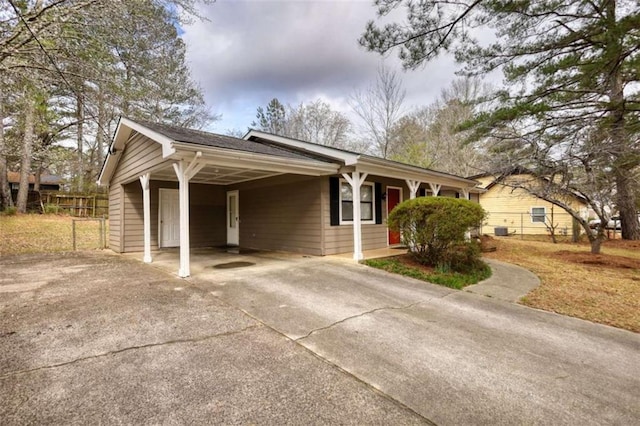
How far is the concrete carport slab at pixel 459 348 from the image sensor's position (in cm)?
212

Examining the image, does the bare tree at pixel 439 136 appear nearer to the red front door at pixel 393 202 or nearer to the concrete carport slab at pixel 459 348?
the red front door at pixel 393 202

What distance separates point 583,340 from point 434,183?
23.6ft

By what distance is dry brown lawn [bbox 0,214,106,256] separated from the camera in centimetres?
928

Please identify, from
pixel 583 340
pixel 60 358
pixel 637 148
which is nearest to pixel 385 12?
pixel 583 340

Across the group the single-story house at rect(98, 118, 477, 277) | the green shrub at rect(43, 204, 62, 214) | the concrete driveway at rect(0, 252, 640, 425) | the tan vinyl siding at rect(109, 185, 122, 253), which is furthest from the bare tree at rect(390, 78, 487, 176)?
the green shrub at rect(43, 204, 62, 214)

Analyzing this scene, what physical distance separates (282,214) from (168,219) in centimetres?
397

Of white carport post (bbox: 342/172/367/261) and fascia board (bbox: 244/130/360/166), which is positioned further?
white carport post (bbox: 342/172/367/261)

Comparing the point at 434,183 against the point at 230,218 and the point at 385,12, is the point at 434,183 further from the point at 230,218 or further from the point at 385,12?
the point at 230,218

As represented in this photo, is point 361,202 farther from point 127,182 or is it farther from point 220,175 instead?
point 127,182

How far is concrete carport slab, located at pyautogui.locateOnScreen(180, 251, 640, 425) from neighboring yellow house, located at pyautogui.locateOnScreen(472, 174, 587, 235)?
1358 cm

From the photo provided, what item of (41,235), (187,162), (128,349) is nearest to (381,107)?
(187,162)

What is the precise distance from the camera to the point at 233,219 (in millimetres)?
10773

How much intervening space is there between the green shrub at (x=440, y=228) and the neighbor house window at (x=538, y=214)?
44.3 ft

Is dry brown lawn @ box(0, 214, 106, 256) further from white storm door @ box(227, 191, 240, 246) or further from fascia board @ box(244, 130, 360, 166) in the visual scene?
fascia board @ box(244, 130, 360, 166)
